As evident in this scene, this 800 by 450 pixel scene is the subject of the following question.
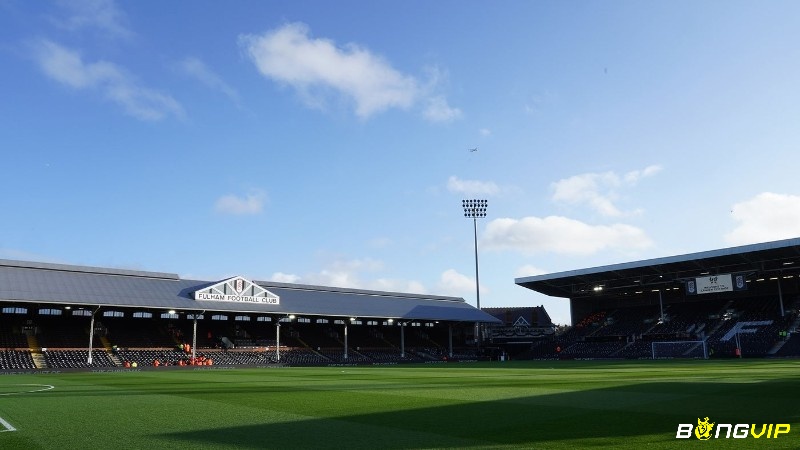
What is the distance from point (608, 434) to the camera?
929cm

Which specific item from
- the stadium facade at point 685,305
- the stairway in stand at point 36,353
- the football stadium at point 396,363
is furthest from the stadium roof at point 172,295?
the stadium facade at point 685,305

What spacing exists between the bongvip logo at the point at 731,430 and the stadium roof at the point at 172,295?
48.8 m

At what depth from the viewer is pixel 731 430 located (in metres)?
9.42

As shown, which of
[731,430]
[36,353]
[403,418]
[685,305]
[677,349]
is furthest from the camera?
[685,305]

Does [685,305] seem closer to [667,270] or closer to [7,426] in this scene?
[667,270]

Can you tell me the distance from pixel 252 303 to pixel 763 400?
2002 inches

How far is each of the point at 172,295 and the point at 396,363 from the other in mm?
22302

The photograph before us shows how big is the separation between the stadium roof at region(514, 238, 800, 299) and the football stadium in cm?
26

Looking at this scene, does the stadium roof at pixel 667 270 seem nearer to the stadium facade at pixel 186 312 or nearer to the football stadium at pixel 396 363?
the football stadium at pixel 396 363

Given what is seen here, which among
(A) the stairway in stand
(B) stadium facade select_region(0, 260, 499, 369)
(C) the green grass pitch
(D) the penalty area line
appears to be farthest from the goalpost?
(D) the penalty area line

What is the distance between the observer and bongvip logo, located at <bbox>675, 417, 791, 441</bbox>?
8894mm

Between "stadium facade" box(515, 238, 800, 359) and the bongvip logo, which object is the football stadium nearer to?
the bongvip logo

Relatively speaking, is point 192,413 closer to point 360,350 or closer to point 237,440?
point 237,440

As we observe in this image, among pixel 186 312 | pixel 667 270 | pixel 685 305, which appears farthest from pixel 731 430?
pixel 685 305
